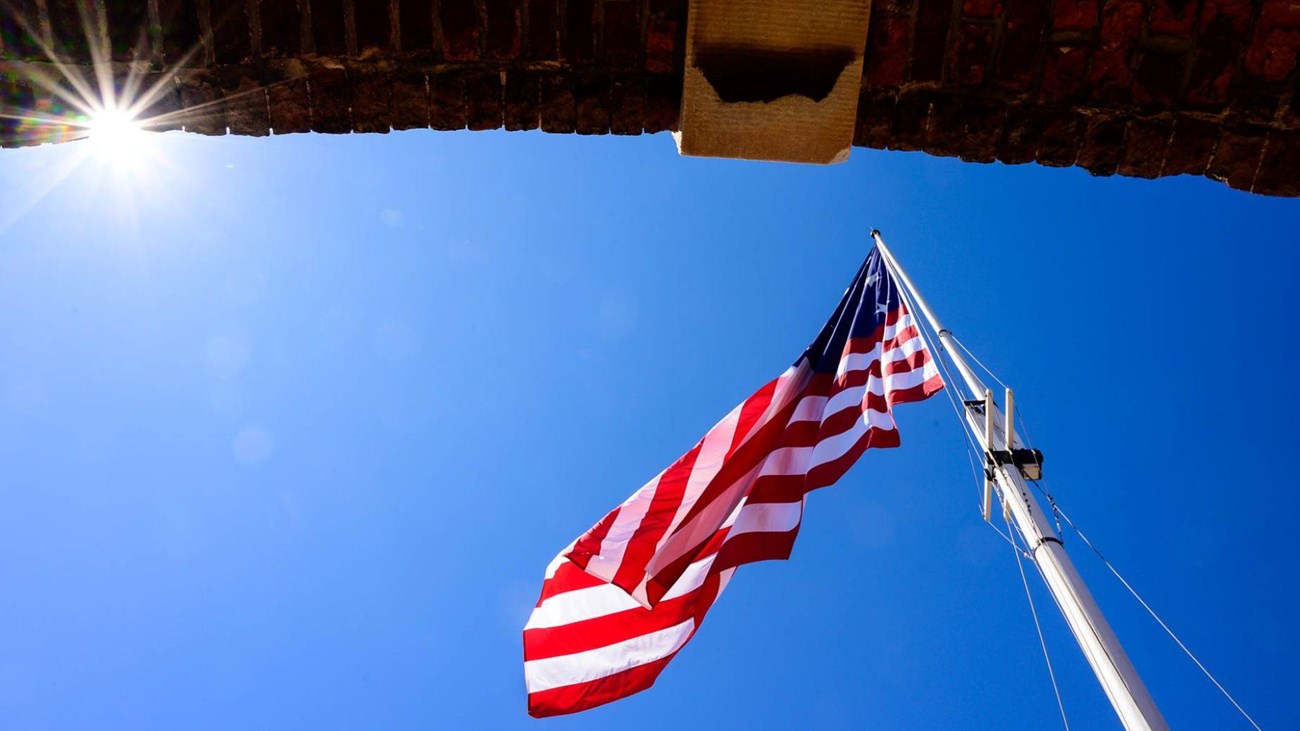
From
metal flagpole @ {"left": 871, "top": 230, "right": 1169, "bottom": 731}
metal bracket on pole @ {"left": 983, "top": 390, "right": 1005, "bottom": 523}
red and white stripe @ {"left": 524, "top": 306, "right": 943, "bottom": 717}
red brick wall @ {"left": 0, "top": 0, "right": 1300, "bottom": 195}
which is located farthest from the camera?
metal bracket on pole @ {"left": 983, "top": 390, "right": 1005, "bottom": 523}

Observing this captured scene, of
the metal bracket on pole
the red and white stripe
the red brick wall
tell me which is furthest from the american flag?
the red brick wall

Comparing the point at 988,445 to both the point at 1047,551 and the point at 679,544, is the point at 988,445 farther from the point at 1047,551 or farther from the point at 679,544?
the point at 679,544

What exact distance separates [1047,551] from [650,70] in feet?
10.5

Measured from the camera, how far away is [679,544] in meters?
4.95

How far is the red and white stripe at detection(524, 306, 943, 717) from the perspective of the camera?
16.4 ft

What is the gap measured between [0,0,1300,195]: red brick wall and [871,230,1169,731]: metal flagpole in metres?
2.04

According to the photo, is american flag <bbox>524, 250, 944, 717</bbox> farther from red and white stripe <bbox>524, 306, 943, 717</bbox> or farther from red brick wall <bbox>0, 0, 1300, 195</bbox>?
red brick wall <bbox>0, 0, 1300, 195</bbox>

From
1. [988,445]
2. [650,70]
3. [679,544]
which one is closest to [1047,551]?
[988,445]

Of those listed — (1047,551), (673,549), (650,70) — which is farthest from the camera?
(673,549)

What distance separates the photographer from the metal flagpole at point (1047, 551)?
3936 mm

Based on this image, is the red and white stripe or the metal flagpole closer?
the metal flagpole

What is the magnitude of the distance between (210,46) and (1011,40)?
2.74 metres

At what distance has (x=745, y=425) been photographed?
17.5ft

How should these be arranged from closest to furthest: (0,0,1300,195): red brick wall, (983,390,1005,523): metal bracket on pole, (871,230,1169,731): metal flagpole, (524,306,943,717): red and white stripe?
(0,0,1300,195): red brick wall
(871,230,1169,731): metal flagpole
(524,306,943,717): red and white stripe
(983,390,1005,523): metal bracket on pole
